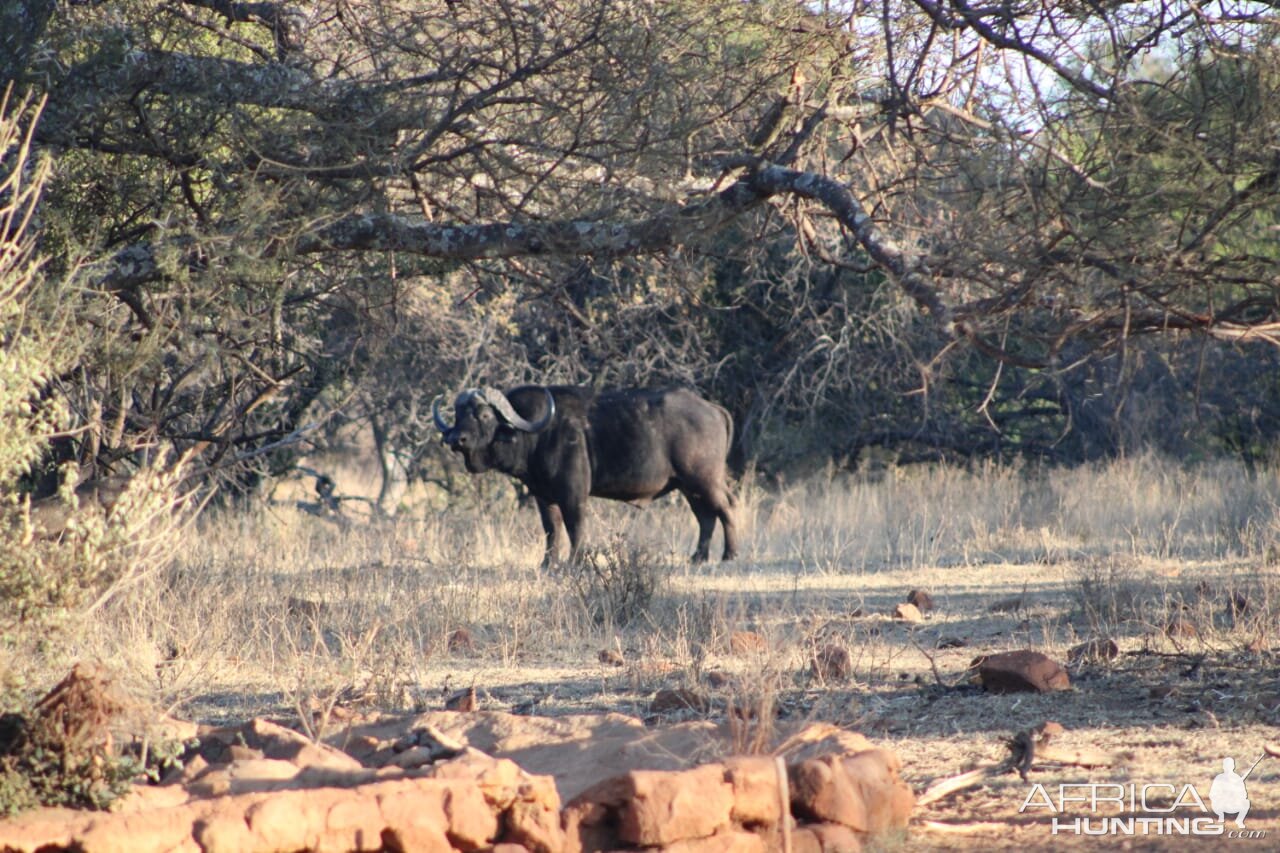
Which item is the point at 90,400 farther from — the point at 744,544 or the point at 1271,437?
the point at 1271,437

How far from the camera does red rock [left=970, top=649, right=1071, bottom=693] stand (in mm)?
6809

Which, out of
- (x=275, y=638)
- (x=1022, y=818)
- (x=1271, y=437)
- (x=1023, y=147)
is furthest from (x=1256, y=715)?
(x=1271, y=437)

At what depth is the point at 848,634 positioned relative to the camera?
8.51 meters

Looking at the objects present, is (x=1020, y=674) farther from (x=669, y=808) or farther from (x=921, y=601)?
(x=669, y=808)

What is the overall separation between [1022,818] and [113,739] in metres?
2.99

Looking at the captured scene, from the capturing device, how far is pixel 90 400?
8.74m

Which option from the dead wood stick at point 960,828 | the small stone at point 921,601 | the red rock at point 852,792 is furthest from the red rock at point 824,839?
the small stone at point 921,601

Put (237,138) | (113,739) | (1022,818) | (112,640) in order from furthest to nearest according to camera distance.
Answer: (237,138)
(112,640)
(1022,818)
(113,739)

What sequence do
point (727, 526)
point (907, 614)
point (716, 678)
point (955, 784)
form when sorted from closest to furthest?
point (955, 784)
point (716, 678)
point (907, 614)
point (727, 526)

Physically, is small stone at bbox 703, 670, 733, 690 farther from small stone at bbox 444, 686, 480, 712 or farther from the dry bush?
the dry bush

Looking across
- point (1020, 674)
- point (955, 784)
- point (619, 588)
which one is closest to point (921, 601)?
point (619, 588)

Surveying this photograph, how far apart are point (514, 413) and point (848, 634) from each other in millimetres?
5436

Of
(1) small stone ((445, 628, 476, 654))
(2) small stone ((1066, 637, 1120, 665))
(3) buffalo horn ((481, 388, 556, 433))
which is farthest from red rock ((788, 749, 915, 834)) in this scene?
(3) buffalo horn ((481, 388, 556, 433))

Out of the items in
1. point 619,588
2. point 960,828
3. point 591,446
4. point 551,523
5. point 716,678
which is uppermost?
point 591,446
